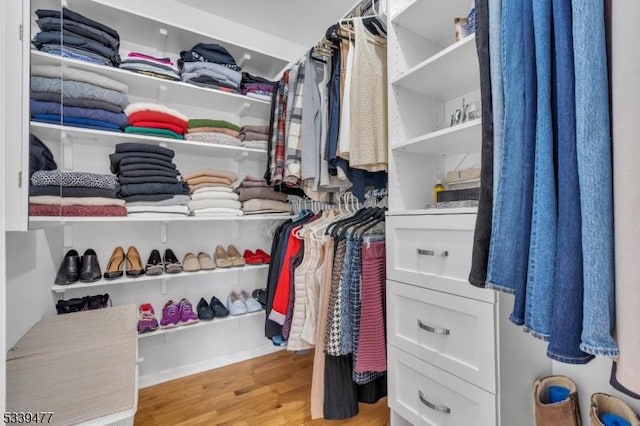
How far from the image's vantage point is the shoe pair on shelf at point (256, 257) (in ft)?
6.20

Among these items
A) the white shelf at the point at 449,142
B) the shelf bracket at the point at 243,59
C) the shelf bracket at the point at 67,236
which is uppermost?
the shelf bracket at the point at 243,59

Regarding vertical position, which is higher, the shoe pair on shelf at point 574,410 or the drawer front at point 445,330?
the drawer front at point 445,330

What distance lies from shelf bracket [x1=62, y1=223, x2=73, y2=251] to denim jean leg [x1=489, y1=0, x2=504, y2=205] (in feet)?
6.28

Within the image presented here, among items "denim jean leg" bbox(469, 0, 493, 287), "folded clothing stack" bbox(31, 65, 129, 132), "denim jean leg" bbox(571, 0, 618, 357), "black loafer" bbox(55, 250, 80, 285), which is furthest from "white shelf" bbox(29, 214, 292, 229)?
"denim jean leg" bbox(571, 0, 618, 357)

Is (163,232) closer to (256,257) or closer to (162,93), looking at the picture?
(256,257)

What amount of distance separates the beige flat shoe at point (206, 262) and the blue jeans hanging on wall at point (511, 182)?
1.55 meters

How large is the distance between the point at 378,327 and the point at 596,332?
0.83 meters

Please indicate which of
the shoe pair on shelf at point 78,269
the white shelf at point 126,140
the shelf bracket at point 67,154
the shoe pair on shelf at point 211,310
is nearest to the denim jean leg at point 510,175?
the white shelf at point 126,140

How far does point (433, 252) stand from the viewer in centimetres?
96

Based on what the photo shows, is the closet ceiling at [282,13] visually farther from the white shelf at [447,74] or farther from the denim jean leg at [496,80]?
the denim jean leg at [496,80]

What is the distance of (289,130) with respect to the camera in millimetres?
1556

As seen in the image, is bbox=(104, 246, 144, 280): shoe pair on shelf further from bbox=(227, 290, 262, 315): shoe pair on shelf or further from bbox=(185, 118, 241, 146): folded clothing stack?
bbox=(185, 118, 241, 146): folded clothing stack

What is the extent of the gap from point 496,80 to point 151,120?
1.59 m

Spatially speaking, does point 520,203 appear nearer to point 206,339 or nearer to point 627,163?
point 627,163
